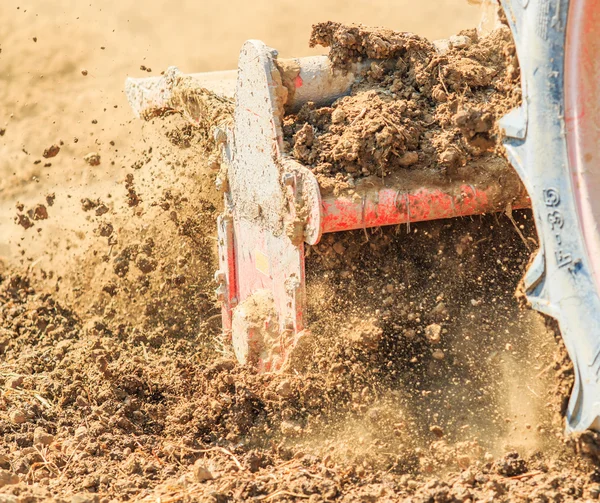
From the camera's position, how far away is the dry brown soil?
2756 millimetres

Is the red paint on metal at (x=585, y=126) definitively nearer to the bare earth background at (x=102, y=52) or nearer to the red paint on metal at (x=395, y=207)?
the red paint on metal at (x=395, y=207)

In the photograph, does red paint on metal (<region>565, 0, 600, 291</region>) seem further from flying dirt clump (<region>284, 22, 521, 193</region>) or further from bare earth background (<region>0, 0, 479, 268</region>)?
bare earth background (<region>0, 0, 479, 268</region>)

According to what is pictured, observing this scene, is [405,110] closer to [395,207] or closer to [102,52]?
[395,207]

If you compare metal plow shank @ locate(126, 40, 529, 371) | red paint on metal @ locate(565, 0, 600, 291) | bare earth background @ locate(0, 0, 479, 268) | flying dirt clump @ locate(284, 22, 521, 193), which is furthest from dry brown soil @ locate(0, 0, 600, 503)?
bare earth background @ locate(0, 0, 479, 268)

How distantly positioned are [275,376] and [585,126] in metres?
1.64

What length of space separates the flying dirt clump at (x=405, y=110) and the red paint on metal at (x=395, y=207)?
8 centimetres

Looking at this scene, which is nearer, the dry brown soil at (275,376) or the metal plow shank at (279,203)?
the dry brown soil at (275,376)

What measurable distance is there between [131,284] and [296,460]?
2.15 m

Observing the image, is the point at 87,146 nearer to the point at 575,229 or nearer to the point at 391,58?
the point at 391,58

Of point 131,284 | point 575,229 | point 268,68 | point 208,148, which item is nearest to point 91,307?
point 131,284

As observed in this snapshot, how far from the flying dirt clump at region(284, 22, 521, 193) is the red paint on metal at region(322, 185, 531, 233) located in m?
0.08

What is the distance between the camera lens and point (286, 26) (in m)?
8.25

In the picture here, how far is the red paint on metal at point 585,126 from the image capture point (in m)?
2.26

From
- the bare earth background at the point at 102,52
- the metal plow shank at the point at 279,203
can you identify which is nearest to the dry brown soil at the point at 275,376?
the metal plow shank at the point at 279,203
